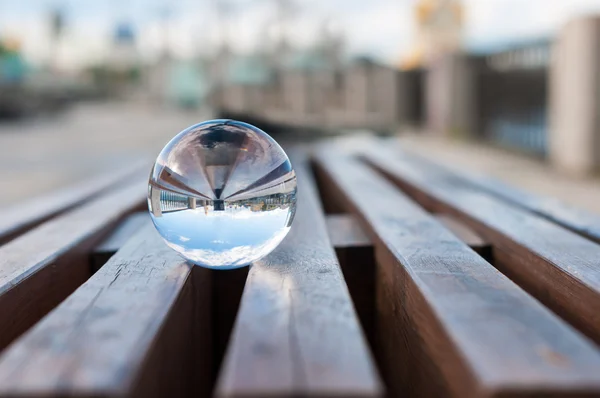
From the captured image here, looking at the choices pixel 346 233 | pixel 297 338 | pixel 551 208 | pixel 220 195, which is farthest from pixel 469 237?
pixel 297 338

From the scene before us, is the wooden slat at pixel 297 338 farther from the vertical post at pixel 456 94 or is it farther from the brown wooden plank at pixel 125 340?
the vertical post at pixel 456 94

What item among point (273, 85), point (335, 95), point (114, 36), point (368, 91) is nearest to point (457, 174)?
point (368, 91)

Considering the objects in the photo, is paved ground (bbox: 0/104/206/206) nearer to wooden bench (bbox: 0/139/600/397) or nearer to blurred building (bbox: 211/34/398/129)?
blurred building (bbox: 211/34/398/129)

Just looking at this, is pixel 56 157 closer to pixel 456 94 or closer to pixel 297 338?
pixel 456 94

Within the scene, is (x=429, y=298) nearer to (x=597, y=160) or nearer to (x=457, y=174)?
(x=457, y=174)

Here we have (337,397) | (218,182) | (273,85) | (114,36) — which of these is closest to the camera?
(337,397)
